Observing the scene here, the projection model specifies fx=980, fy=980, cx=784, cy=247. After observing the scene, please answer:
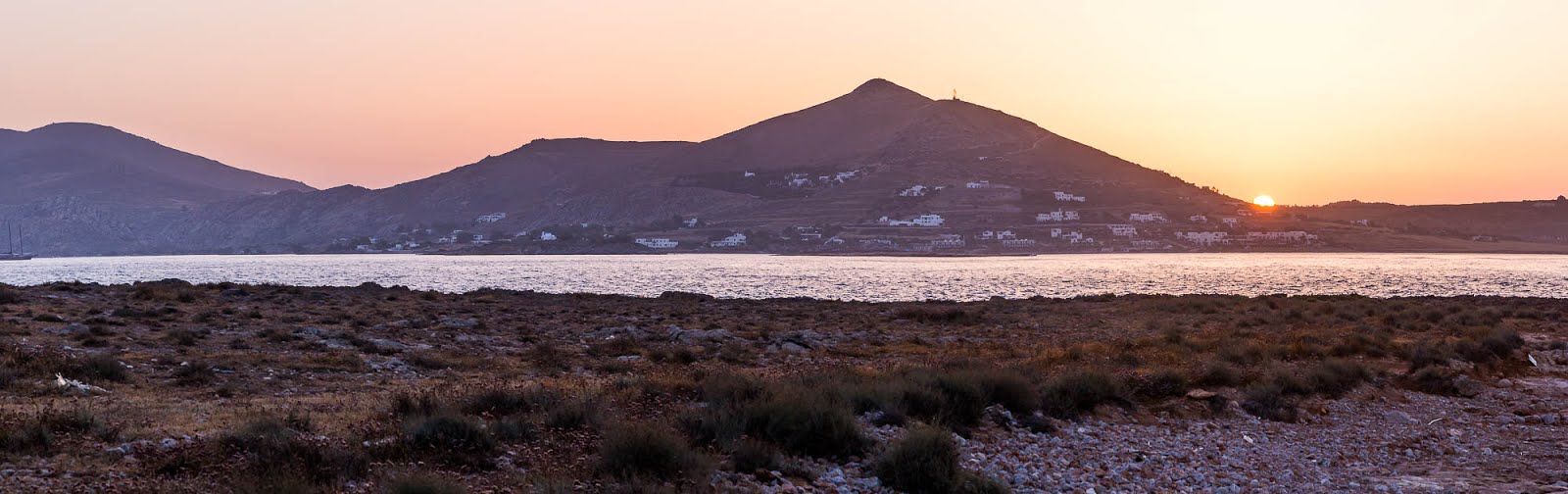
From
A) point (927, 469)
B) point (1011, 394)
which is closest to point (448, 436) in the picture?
point (927, 469)

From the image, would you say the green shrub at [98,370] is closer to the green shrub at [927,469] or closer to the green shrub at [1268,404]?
the green shrub at [927,469]

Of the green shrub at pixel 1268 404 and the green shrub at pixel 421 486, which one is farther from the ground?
the green shrub at pixel 421 486

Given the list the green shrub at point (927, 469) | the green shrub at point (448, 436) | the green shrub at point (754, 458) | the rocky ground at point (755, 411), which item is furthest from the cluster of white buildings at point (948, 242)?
the green shrub at point (448, 436)

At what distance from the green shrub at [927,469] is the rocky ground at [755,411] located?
34 mm

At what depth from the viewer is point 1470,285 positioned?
77250 mm

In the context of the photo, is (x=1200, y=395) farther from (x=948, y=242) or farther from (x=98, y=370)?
(x=948, y=242)

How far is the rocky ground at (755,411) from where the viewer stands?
391 inches

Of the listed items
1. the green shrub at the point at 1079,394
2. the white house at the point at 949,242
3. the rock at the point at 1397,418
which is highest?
the white house at the point at 949,242

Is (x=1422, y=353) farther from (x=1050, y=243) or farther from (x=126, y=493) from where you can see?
(x=1050, y=243)

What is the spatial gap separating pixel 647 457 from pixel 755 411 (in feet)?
8.06

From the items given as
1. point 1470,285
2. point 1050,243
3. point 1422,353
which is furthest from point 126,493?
point 1050,243

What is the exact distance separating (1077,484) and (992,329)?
77.3 feet

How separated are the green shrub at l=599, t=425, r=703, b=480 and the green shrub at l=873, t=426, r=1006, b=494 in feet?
7.18

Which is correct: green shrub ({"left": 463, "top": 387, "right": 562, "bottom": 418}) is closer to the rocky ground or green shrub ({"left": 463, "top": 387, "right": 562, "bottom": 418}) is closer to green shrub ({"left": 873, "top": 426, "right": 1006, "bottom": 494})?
the rocky ground
